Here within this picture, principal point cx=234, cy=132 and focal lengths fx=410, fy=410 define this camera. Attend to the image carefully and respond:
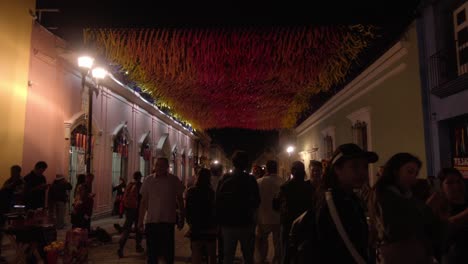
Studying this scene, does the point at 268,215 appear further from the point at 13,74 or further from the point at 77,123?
the point at 77,123

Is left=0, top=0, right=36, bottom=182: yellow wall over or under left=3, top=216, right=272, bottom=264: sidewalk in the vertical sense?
over

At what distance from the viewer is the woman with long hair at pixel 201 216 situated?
5.70 meters

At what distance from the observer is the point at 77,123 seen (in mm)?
14172

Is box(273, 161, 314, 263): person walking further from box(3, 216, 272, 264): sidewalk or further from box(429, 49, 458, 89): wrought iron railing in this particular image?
box(429, 49, 458, 89): wrought iron railing

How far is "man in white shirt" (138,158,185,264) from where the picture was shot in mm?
5809

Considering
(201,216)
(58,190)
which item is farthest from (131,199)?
(201,216)

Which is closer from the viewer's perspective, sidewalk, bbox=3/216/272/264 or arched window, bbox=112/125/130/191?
sidewalk, bbox=3/216/272/264

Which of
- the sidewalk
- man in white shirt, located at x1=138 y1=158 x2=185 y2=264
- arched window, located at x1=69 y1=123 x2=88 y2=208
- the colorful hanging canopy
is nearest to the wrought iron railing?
the colorful hanging canopy

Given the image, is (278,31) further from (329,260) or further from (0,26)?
(0,26)

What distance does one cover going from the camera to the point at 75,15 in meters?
6.25

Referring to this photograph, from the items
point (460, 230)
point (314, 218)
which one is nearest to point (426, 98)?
point (460, 230)

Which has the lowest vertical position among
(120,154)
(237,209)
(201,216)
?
(201,216)

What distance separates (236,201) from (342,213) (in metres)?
3.10

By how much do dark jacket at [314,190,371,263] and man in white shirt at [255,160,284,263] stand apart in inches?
180
